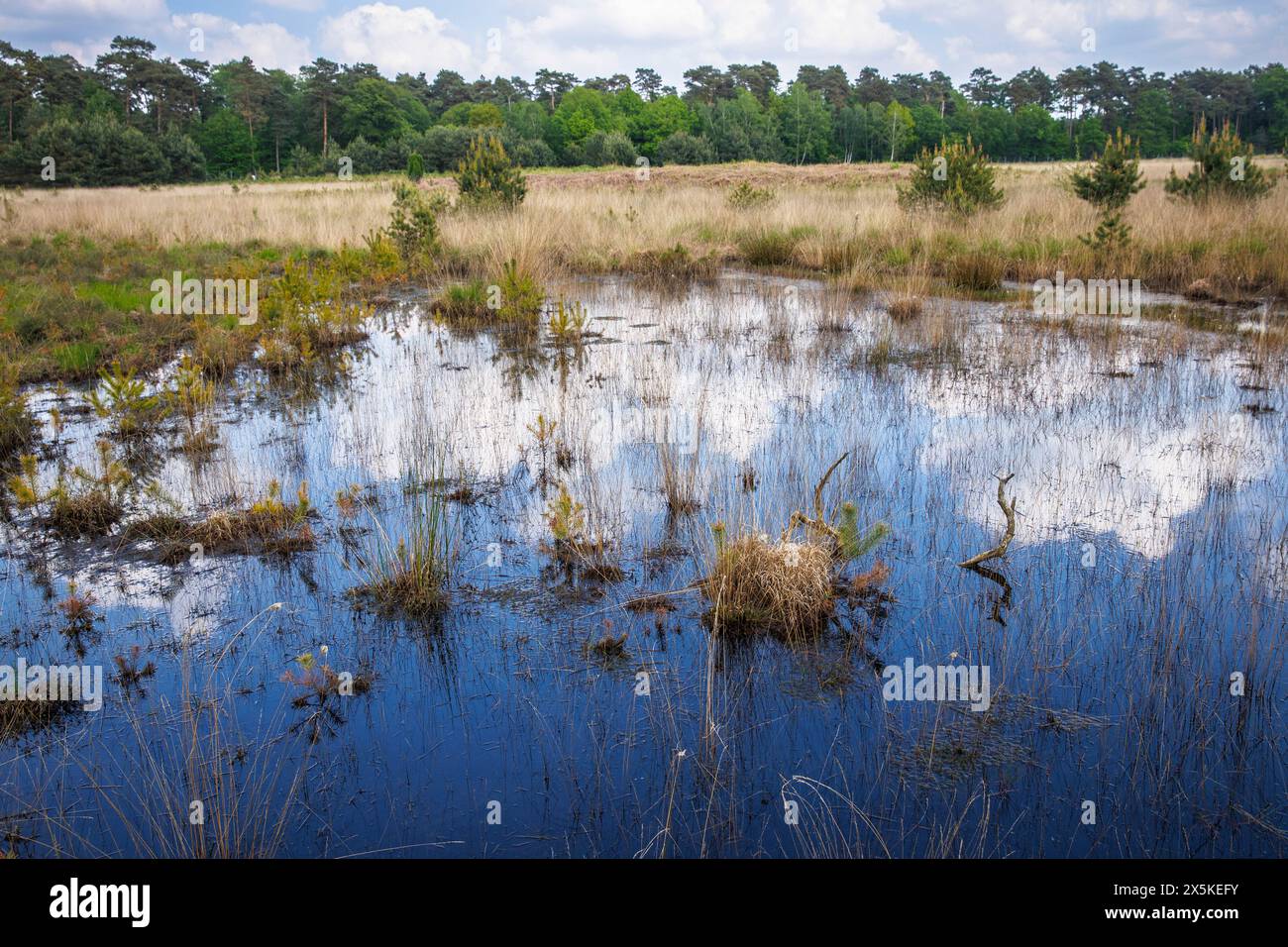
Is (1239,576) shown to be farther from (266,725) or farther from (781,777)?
(266,725)

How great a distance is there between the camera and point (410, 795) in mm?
2928

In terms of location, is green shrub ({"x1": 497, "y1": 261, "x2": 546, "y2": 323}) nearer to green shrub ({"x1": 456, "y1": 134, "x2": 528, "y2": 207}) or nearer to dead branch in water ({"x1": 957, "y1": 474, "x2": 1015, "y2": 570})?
green shrub ({"x1": 456, "y1": 134, "x2": 528, "y2": 207})

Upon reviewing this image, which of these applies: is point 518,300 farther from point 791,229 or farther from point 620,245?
point 791,229

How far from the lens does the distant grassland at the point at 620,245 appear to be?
10.6 meters

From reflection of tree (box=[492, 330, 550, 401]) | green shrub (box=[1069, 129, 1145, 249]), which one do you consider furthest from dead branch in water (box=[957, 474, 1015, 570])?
green shrub (box=[1069, 129, 1145, 249])

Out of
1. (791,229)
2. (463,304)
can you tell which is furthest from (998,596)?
(791,229)

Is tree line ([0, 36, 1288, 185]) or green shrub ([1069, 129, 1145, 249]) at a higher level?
tree line ([0, 36, 1288, 185])

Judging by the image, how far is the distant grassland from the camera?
10.6 m

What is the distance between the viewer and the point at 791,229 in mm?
15859

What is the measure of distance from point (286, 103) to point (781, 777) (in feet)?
215

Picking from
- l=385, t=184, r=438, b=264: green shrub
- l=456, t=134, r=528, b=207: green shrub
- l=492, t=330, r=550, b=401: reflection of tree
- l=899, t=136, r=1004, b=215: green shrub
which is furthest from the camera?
l=456, t=134, r=528, b=207: green shrub

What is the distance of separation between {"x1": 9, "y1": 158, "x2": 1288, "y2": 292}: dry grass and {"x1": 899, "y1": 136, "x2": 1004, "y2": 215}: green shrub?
1.42ft

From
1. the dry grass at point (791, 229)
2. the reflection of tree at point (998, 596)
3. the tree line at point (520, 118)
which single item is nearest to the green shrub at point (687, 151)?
the tree line at point (520, 118)
